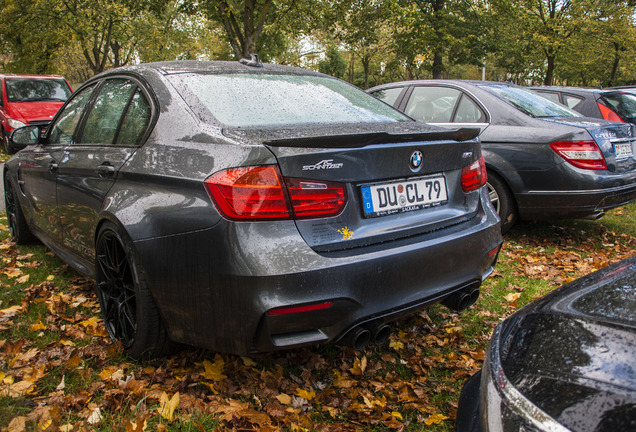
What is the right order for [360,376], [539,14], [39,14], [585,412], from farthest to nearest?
[539,14], [39,14], [360,376], [585,412]

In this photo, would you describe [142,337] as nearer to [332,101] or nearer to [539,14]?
[332,101]

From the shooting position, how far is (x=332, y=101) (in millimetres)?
2971

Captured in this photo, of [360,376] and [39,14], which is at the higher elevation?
[39,14]

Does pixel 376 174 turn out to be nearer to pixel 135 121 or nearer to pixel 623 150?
pixel 135 121

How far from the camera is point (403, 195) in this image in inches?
93.4

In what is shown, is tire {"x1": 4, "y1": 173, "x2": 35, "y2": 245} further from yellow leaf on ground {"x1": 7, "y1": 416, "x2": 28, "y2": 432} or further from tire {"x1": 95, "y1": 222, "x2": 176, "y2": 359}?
yellow leaf on ground {"x1": 7, "y1": 416, "x2": 28, "y2": 432}

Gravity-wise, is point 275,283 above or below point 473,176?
below

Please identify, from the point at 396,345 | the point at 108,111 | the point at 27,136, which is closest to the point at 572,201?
the point at 396,345

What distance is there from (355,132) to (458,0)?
28862 millimetres

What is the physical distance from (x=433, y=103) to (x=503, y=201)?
1556mm

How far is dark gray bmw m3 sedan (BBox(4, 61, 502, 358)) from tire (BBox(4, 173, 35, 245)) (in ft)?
7.07

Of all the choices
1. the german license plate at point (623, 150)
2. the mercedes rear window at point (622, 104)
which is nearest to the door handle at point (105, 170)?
the german license plate at point (623, 150)

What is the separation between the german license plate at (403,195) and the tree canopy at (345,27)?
1471 cm

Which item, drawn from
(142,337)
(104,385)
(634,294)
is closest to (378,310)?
(634,294)
